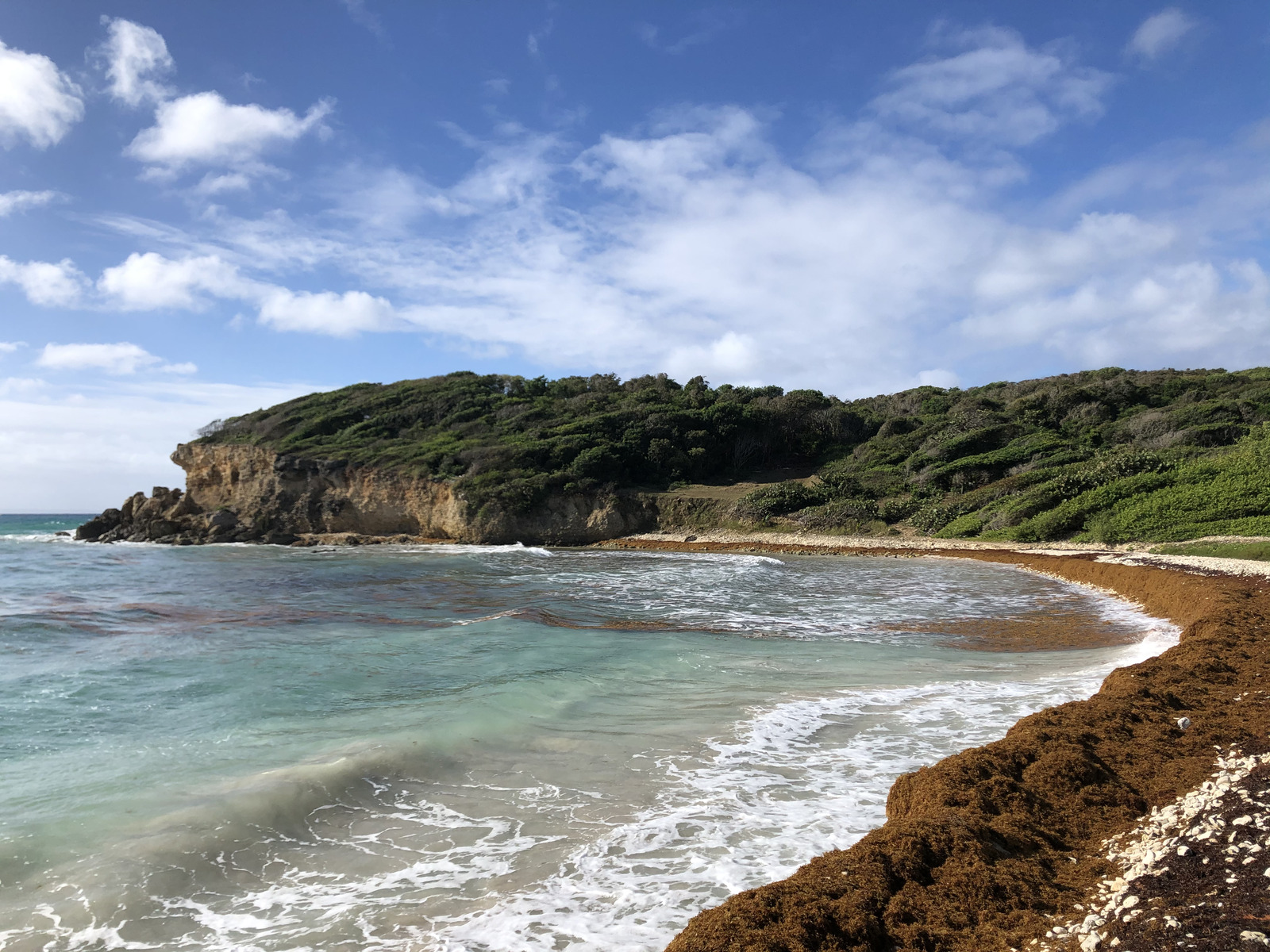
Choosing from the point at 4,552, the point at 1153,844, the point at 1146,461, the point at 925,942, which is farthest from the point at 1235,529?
the point at 4,552

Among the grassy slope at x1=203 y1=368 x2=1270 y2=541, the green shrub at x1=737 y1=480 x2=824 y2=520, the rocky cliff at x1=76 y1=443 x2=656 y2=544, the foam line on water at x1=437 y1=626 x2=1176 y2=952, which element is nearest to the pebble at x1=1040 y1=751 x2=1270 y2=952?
the foam line on water at x1=437 y1=626 x2=1176 y2=952

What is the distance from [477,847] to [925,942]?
8.74ft

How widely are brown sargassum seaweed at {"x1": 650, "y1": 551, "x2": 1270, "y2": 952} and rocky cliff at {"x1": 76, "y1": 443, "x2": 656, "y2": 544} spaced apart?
110 feet

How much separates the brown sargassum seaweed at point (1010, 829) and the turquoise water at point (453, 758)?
745mm

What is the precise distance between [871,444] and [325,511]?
3256cm

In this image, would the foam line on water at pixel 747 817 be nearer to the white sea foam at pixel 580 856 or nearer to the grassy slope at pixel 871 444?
the white sea foam at pixel 580 856

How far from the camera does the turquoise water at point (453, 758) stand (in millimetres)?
3725

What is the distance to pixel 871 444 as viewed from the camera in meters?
43.7

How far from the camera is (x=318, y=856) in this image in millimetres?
4359

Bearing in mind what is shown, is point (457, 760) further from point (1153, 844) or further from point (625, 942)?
point (1153, 844)

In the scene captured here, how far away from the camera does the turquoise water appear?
3.72 m

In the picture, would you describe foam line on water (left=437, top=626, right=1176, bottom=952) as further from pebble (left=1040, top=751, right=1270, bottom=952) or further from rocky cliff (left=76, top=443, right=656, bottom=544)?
rocky cliff (left=76, top=443, right=656, bottom=544)

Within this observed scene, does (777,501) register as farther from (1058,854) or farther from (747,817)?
(1058,854)

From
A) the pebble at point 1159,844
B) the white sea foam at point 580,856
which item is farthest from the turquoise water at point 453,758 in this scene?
the pebble at point 1159,844
